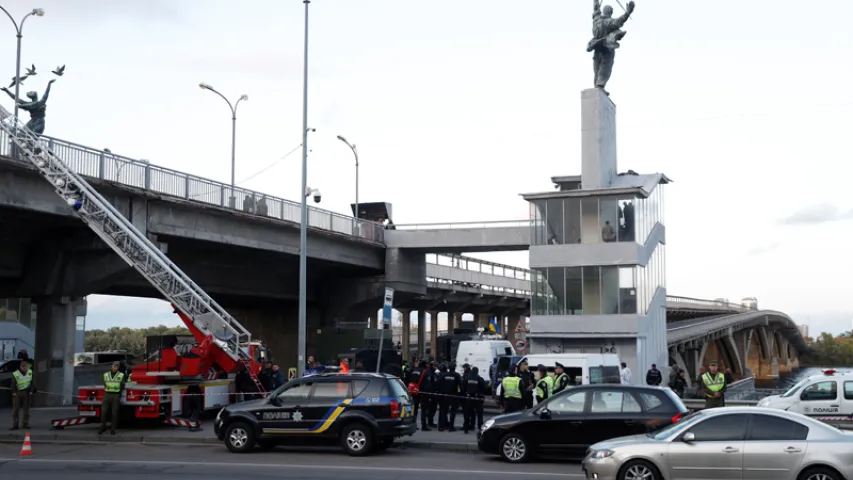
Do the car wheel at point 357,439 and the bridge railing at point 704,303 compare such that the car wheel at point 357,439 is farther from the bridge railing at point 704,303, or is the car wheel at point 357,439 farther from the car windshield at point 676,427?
the bridge railing at point 704,303

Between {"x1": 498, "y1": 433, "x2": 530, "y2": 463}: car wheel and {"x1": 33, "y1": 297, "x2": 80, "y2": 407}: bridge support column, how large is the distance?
19.4 meters

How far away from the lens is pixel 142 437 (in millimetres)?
19797

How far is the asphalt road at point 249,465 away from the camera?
14.2 meters

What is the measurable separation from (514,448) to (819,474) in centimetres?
568

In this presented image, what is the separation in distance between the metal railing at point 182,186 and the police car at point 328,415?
11483 millimetres

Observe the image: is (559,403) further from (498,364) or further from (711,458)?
(498,364)

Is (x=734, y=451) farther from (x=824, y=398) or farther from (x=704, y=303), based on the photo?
(x=704, y=303)

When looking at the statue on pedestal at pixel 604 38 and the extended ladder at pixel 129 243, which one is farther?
the statue on pedestal at pixel 604 38

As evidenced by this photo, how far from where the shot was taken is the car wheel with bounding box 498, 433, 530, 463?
611 inches

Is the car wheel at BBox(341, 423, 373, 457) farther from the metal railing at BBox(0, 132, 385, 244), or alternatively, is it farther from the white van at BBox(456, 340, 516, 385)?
the white van at BBox(456, 340, 516, 385)

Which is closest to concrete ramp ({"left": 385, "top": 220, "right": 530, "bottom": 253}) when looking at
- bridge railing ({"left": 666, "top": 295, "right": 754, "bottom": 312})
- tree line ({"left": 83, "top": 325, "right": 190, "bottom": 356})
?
bridge railing ({"left": 666, "top": 295, "right": 754, "bottom": 312})

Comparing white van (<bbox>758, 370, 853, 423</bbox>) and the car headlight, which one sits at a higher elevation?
white van (<bbox>758, 370, 853, 423</bbox>)

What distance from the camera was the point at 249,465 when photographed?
15.6m

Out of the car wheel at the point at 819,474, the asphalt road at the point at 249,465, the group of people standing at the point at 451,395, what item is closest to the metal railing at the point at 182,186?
the asphalt road at the point at 249,465
